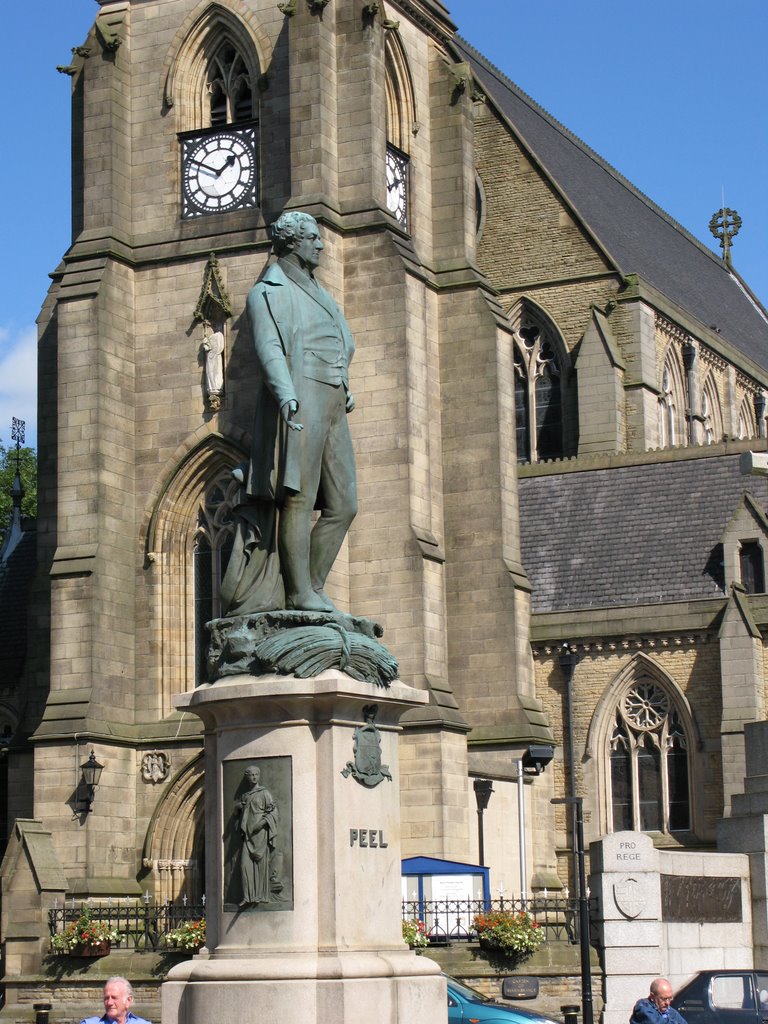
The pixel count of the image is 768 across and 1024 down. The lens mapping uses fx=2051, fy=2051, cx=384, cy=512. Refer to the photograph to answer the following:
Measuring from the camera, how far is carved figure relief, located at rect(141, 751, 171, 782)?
114 ft

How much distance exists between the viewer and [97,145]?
37.2 m

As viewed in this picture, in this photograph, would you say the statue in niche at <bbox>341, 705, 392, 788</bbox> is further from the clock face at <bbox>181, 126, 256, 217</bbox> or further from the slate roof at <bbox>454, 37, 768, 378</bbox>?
the slate roof at <bbox>454, 37, 768, 378</bbox>

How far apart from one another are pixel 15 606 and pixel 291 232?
30360 millimetres

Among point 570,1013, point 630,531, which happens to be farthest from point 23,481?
point 570,1013

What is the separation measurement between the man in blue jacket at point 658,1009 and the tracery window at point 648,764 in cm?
2379

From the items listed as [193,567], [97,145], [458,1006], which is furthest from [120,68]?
[458,1006]

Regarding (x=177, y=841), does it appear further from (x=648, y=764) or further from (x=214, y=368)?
(x=648, y=764)

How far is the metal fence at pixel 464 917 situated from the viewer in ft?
89.7

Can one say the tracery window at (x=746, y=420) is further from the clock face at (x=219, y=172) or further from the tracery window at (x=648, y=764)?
the clock face at (x=219, y=172)

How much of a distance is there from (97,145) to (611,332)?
650 inches

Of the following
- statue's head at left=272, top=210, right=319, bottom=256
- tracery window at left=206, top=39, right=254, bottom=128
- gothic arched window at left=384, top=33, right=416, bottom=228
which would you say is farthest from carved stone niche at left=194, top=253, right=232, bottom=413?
statue's head at left=272, top=210, right=319, bottom=256

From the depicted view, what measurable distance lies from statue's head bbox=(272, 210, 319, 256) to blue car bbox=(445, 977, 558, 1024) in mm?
9933

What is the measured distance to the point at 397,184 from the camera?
3828 centimetres

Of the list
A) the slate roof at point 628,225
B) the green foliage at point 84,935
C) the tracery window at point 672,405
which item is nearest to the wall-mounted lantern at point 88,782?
the green foliage at point 84,935
